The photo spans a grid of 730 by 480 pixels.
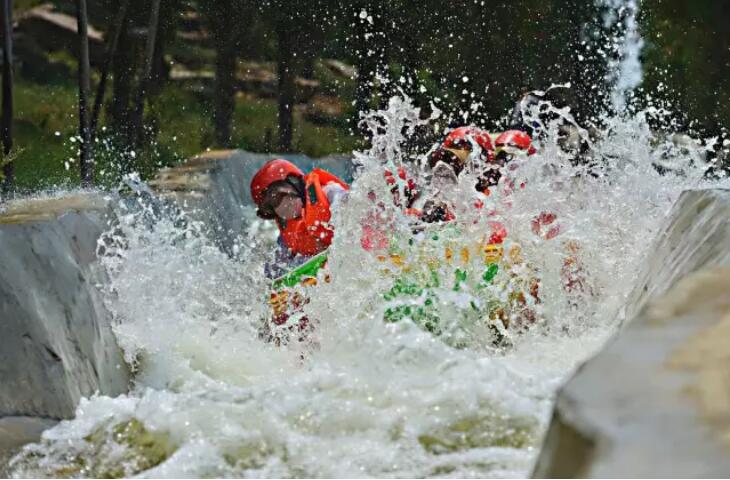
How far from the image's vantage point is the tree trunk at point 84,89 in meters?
7.87

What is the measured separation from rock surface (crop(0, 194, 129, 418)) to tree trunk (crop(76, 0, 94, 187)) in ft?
11.3

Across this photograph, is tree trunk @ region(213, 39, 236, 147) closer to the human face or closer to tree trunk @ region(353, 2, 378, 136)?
tree trunk @ region(353, 2, 378, 136)

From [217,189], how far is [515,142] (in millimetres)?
2988

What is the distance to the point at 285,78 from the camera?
13531mm

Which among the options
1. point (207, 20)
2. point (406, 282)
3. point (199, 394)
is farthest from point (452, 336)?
point (207, 20)

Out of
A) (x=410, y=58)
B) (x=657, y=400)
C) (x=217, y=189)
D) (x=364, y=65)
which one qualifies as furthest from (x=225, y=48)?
(x=657, y=400)

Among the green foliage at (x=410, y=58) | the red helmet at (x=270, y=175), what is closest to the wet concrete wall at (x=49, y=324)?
the red helmet at (x=270, y=175)

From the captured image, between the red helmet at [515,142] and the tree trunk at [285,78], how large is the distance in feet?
24.4

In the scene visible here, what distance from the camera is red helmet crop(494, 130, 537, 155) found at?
5852 mm

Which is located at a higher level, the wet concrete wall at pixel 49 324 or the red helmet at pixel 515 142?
the red helmet at pixel 515 142

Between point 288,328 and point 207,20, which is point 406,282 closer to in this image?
point 288,328

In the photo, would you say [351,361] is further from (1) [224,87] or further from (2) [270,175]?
(1) [224,87]

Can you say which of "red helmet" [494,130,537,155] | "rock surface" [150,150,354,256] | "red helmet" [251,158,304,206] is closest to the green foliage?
"rock surface" [150,150,354,256]

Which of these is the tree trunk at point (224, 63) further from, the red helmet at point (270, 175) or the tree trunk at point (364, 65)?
the red helmet at point (270, 175)
